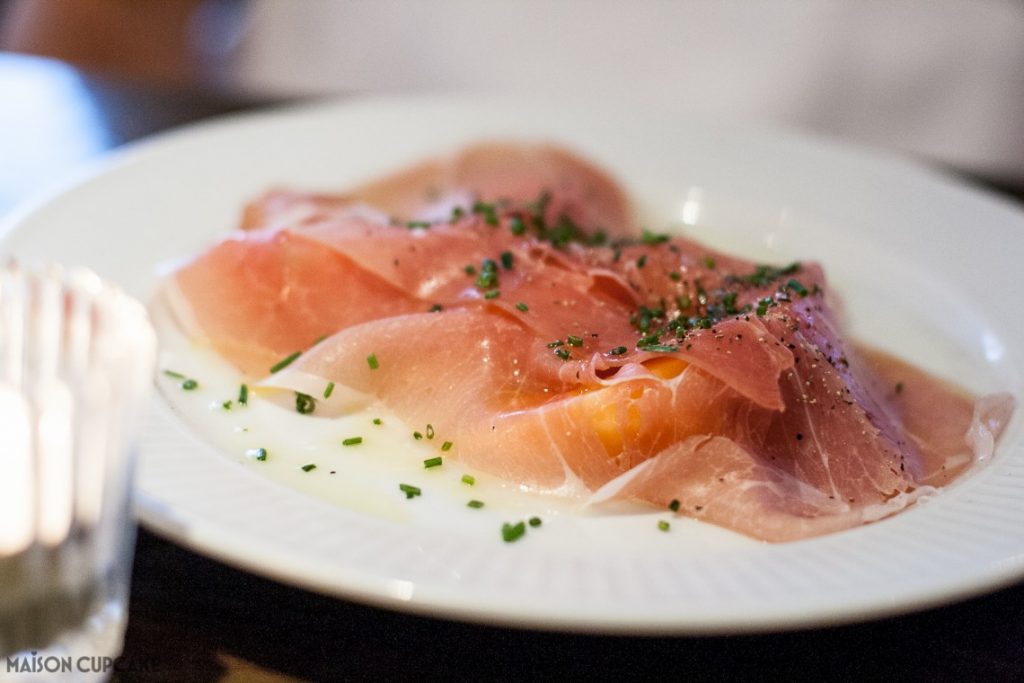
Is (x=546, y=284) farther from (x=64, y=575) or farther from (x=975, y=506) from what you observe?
(x=64, y=575)

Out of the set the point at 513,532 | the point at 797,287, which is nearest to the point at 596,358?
the point at 513,532

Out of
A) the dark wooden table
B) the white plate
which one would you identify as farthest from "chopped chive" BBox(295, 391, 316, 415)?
the dark wooden table

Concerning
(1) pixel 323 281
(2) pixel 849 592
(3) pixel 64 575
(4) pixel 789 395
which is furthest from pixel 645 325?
(3) pixel 64 575

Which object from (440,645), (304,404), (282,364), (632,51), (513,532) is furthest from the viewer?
(632,51)

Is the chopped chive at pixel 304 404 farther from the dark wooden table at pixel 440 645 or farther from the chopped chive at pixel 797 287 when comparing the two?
the chopped chive at pixel 797 287

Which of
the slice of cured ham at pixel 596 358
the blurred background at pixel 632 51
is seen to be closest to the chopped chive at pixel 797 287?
the slice of cured ham at pixel 596 358

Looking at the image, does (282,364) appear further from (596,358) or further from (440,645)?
(440,645)

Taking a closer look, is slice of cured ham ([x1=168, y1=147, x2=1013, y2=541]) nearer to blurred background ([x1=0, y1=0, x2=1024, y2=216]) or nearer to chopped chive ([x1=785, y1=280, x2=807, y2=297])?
chopped chive ([x1=785, y1=280, x2=807, y2=297])
